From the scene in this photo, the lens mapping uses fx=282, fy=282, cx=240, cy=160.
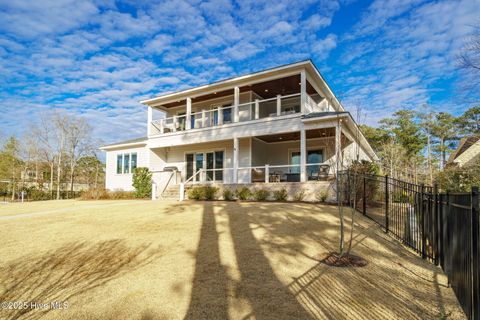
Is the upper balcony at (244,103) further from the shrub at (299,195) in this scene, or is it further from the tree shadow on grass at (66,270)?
the tree shadow on grass at (66,270)

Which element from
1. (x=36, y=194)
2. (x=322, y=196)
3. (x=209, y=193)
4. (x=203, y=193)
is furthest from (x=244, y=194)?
(x=36, y=194)

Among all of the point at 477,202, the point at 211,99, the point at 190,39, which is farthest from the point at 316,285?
the point at 190,39

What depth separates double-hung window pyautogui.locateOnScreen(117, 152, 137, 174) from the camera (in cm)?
2284

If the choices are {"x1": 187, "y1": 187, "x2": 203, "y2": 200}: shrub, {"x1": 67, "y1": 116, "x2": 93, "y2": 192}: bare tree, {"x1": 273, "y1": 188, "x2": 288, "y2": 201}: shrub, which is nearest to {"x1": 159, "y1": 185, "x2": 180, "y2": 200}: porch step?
{"x1": 187, "y1": 187, "x2": 203, "y2": 200}: shrub

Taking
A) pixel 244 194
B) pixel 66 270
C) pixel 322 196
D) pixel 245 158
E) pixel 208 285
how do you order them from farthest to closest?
pixel 245 158 → pixel 244 194 → pixel 322 196 → pixel 66 270 → pixel 208 285

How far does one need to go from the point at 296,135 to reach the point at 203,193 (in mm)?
6894

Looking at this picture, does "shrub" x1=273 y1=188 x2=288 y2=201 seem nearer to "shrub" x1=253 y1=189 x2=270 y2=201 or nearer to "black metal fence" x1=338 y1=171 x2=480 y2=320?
"shrub" x1=253 y1=189 x2=270 y2=201

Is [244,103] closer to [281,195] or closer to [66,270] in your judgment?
[281,195]

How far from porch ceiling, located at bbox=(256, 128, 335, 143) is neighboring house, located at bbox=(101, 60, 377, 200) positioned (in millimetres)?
55

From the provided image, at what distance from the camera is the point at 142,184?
19.6 metres

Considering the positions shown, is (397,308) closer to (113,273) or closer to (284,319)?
(284,319)

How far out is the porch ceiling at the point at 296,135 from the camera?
16388mm

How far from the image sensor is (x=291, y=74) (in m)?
15.7

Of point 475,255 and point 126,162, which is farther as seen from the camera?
point 126,162
